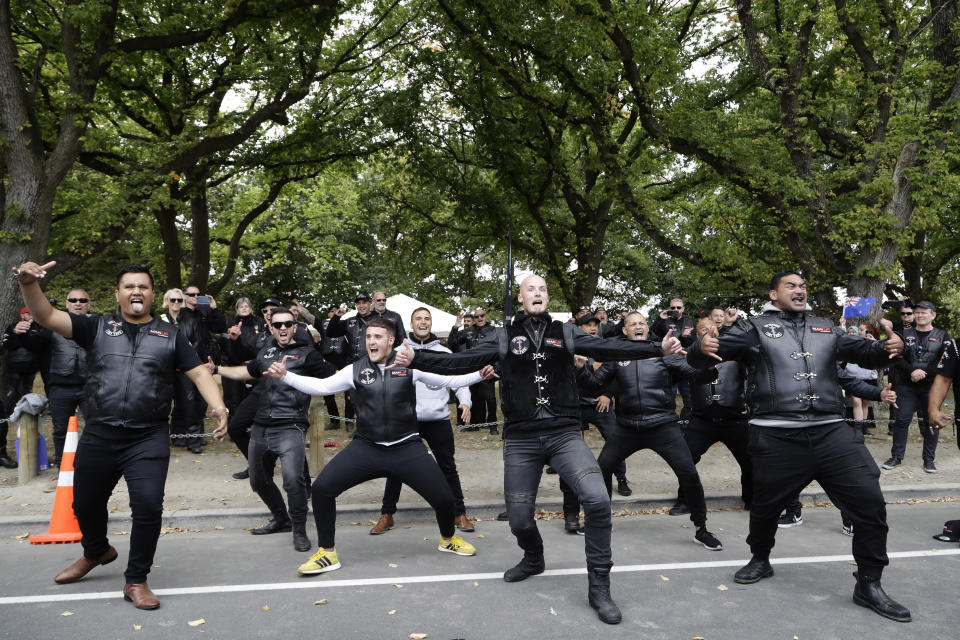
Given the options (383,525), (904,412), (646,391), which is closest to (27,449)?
(383,525)

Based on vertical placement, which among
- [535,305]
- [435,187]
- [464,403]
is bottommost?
[464,403]

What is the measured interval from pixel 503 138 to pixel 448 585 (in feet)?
39.0

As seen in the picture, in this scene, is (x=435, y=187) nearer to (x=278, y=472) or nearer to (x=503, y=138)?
(x=503, y=138)

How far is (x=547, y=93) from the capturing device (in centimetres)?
1316

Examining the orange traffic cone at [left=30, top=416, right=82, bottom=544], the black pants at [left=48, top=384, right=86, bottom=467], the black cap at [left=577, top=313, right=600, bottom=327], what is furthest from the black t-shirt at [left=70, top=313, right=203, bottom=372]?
the black cap at [left=577, top=313, right=600, bottom=327]

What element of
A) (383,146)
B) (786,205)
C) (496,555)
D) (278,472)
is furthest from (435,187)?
(496,555)

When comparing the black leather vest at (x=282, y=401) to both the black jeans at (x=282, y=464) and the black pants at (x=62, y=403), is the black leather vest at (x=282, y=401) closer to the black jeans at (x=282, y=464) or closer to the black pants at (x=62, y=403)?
the black jeans at (x=282, y=464)

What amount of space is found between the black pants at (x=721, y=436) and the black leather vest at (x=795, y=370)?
5.97 ft

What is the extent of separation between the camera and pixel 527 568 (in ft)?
16.1

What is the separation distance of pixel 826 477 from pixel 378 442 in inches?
131

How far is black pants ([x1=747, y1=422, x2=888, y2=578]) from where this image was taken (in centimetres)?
434

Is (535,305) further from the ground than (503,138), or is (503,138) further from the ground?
(503,138)

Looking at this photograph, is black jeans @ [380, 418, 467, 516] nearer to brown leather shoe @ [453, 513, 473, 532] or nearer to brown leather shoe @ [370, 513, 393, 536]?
brown leather shoe @ [453, 513, 473, 532]

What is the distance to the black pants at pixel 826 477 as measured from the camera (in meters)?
4.34
